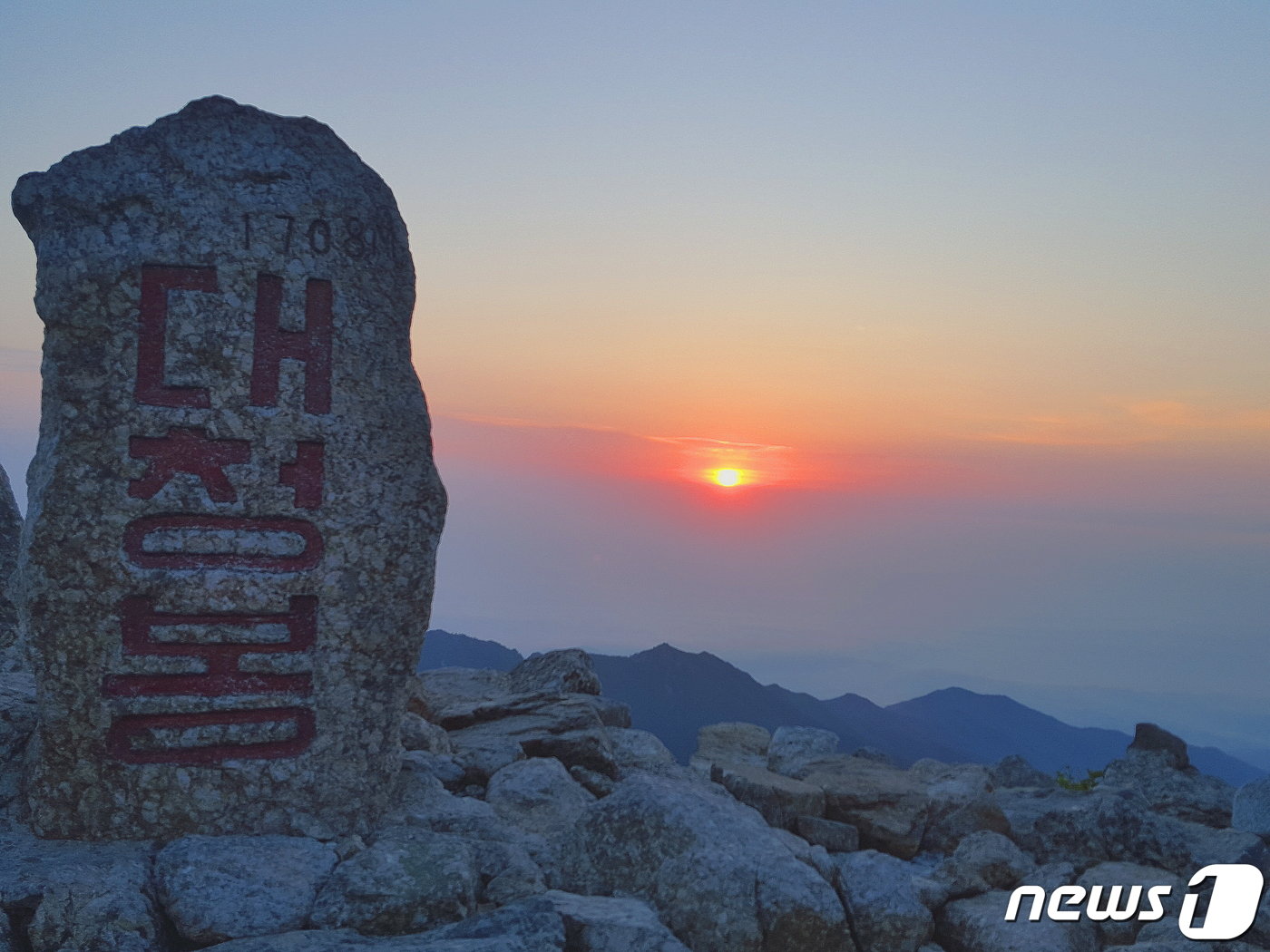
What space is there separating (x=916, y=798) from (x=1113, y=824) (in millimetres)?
1719

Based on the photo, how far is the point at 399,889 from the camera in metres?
6.47

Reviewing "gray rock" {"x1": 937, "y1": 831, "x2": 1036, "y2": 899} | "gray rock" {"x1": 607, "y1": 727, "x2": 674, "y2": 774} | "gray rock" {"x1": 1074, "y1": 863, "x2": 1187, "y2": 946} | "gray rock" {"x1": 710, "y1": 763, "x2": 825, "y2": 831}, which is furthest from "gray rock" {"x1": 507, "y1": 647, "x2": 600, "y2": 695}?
"gray rock" {"x1": 1074, "y1": 863, "x2": 1187, "y2": 946}

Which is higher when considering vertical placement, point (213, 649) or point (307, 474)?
point (307, 474)

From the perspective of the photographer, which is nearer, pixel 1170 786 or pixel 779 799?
pixel 779 799

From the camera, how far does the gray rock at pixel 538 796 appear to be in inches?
337

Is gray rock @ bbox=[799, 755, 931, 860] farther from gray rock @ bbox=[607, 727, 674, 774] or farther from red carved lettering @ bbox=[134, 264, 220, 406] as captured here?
red carved lettering @ bbox=[134, 264, 220, 406]

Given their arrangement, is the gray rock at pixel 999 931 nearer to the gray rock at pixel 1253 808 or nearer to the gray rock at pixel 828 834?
the gray rock at pixel 828 834

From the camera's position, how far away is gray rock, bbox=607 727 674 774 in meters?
10.8

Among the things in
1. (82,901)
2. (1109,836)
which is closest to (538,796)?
(82,901)

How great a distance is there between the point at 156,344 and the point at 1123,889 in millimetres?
8141

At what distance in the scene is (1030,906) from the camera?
8.41 metres

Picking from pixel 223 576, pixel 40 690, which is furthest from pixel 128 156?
pixel 40 690

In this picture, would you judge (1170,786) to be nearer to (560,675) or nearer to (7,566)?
(560,675)

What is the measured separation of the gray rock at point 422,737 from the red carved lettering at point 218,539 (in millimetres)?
2555
